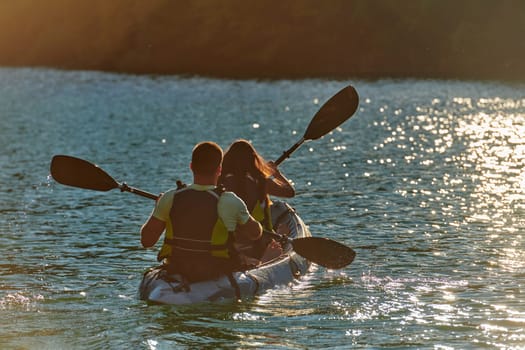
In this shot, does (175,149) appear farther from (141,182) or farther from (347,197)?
(347,197)

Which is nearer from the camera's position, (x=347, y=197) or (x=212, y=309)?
(x=212, y=309)

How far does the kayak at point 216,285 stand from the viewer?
13.2 meters

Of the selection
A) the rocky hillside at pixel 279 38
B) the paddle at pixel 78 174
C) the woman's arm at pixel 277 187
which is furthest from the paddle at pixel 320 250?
the rocky hillside at pixel 279 38

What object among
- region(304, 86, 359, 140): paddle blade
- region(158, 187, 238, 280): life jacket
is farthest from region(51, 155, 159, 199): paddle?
region(304, 86, 359, 140): paddle blade

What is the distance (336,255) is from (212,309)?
2420mm

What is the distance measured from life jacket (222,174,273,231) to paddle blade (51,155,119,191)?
5.58 ft

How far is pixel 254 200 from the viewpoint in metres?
15.0

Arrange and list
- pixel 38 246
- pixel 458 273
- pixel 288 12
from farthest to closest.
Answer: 1. pixel 288 12
2. pixel 38 246
3. pixel 458 273

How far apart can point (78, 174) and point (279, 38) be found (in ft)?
370

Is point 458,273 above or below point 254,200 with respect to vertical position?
below

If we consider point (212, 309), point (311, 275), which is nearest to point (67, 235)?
point (311, 275)

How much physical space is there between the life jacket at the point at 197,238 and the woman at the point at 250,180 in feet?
5.21

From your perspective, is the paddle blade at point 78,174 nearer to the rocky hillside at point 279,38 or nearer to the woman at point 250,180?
the woman at point 250,180

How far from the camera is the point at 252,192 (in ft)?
49.1
